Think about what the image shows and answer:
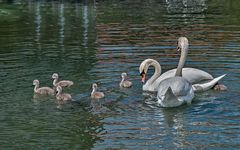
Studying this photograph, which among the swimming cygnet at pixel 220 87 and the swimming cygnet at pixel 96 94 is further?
the swimming cygnet at pixel 220 87

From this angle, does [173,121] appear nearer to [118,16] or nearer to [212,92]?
[212,92]

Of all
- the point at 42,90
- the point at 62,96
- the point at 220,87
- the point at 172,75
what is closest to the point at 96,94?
the point at 62,96

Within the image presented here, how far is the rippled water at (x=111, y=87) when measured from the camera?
47.2 ft

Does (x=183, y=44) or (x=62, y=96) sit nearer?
(x=62, y=96)

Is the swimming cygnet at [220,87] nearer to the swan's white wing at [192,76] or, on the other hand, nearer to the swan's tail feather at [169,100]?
the swan's white wing at [192,76]

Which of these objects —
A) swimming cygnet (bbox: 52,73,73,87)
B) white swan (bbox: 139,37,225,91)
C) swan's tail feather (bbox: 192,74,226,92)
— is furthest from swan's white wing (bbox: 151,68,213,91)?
swimming cygnet (bbox: 52,73,73,87)

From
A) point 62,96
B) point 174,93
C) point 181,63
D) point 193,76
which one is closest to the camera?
point 174,93

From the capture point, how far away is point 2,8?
54.8 metres

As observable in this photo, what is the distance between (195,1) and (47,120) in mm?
51945

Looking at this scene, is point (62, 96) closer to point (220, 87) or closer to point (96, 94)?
point (96, 94)

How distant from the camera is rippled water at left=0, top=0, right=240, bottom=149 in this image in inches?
567

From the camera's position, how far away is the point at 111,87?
1944 cm

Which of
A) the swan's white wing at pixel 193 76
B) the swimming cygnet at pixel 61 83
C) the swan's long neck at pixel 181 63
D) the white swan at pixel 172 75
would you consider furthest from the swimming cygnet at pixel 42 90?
the swan's long neck at pixel 181 63

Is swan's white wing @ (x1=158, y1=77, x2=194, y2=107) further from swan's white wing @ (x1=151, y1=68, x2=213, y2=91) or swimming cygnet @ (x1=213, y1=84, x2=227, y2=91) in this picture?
swan's white wing @ (x1=151, y1=68, x2=213, y2=91)
